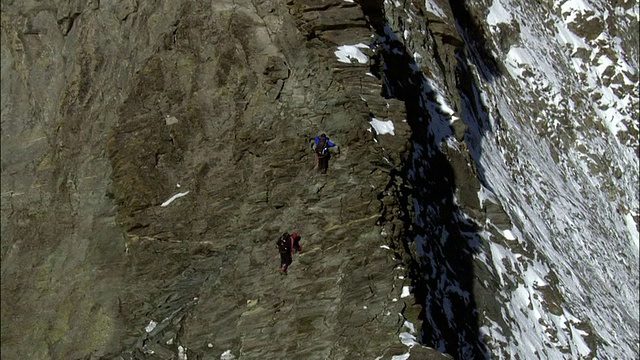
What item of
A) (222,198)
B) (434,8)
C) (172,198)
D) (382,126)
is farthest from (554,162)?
(172,198)

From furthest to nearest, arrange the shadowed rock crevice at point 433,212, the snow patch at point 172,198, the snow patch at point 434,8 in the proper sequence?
the snow patch at point 434,8, the shadowed rock crevice at point 433,212, the snow patch at point 172,198

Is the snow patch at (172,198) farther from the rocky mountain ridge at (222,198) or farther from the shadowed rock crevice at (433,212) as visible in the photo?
the shadowed rock crevice at (433,212)

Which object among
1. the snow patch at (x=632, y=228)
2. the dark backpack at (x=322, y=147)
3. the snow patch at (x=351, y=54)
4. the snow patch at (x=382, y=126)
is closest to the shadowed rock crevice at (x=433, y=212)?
the snow patch at (x=382, y=126)

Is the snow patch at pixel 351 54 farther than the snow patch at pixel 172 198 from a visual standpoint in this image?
No

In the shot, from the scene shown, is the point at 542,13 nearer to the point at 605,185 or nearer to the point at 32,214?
the point at 605,185

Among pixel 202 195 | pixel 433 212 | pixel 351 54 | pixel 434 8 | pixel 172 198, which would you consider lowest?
pixel 433 212

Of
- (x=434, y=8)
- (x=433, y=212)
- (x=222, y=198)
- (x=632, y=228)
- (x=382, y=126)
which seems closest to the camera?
(x=222, y=198)

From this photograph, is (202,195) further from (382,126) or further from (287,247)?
(382,126)

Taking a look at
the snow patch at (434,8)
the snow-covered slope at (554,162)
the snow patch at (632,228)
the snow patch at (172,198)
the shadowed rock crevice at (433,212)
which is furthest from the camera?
the snow patch at (632,228)
